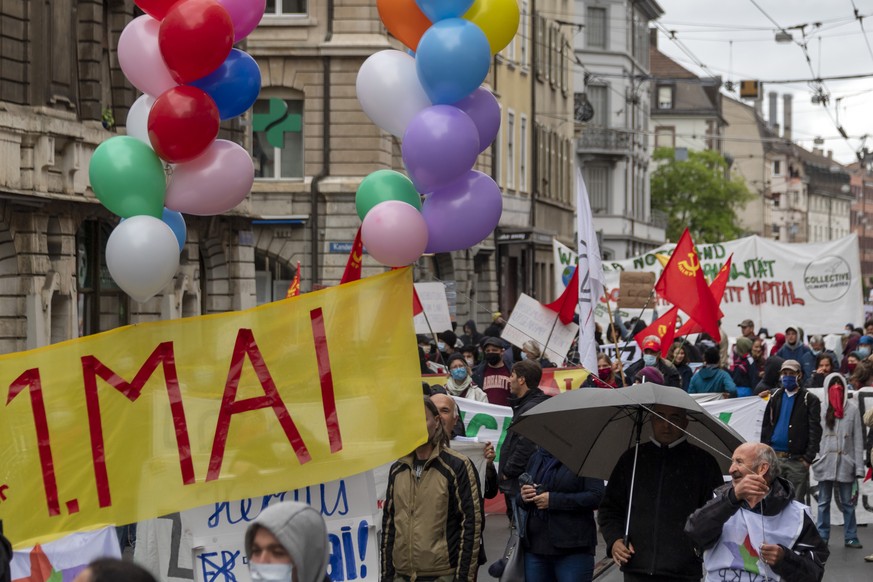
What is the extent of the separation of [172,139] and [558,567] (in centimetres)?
308

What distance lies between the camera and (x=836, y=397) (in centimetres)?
1541

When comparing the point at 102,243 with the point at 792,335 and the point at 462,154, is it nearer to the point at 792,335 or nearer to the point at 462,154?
the point at 792,335

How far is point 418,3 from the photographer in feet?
30.8

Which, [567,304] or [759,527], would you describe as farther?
[567,304]

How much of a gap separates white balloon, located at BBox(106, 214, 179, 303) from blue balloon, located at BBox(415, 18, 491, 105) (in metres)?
1.59

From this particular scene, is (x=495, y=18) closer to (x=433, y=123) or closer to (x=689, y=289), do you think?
(x=433, y=123)

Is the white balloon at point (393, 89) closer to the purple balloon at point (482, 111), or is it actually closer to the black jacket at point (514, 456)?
the purple balloon at point (482, 111)

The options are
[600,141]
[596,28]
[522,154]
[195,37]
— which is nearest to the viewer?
[195,37]

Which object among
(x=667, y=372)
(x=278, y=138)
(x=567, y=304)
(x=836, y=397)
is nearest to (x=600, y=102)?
(x=278, y=138)

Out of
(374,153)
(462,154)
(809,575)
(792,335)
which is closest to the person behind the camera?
(809,575)

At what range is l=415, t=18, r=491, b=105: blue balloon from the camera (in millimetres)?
8969

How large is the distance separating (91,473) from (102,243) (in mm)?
16086

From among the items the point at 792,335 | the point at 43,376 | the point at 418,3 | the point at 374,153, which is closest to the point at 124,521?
the point at 43,376

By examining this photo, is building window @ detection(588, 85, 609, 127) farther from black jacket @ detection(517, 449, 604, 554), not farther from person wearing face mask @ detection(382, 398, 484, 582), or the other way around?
person wearing face mask @ detection(382, 398, 484, 582)
